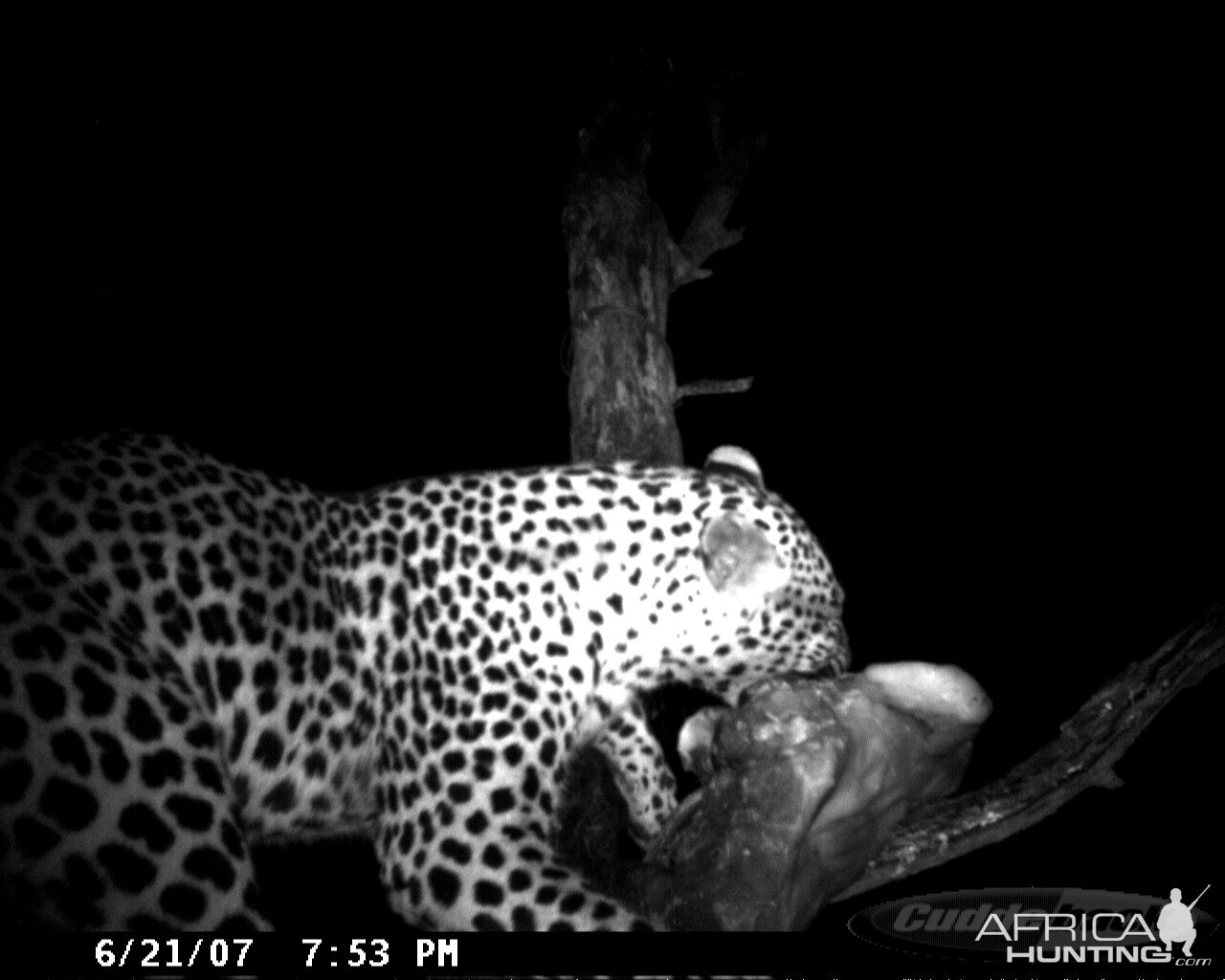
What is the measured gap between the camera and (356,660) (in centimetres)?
224

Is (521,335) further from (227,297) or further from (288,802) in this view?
(288,802)

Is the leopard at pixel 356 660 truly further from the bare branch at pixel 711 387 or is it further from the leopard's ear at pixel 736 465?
the bare branch at pixel 711 387

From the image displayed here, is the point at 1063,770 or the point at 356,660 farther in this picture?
the point at 1063,770

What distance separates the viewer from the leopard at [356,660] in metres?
1.54

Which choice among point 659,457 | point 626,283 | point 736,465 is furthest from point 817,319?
point 736,465

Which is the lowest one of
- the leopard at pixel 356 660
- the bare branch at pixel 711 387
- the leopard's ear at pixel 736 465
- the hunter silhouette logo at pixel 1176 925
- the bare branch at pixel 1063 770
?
the hunter silhouette logo at pixel 1176 925

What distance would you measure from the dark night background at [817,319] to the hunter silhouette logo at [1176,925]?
0.53 metres

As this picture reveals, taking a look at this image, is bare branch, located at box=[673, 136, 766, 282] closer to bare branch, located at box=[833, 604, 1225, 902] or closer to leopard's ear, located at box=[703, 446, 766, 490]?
leopard's ear, located at box=[703, 446, 766, 490]

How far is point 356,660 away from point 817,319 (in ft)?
38.4

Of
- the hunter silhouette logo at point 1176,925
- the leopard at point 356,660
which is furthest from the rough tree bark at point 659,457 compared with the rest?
the hunter silhouette logo at point 1176,925

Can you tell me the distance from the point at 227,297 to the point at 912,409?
1026 cm

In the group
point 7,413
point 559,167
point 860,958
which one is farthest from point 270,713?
point 559,167

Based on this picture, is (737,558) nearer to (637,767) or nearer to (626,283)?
(637,767)

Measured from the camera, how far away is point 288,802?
213 centimetres
